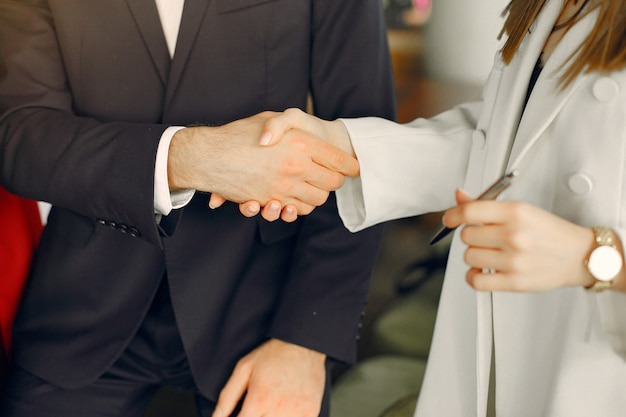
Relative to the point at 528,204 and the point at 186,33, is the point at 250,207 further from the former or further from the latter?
the point at 528,204

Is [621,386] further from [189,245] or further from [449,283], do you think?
[189,245]

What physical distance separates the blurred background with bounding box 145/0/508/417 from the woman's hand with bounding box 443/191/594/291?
2.61 ft

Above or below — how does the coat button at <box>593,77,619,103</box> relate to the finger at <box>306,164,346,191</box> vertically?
above

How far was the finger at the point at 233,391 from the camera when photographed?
111 cm

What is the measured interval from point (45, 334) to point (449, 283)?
0.75 m

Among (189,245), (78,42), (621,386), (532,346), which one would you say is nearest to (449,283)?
(532,346)

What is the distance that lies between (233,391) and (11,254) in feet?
1.64

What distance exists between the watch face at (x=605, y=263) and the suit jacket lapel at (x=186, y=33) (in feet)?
2.25

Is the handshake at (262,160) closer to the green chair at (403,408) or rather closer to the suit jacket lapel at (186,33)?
the suit jacket lapel at (186,33)

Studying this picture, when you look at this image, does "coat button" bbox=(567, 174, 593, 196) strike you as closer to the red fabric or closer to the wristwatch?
the wristwatch

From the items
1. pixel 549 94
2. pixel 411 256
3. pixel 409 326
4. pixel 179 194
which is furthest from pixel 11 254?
pixel 411 256

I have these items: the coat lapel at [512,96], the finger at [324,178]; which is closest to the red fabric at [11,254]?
the finger at [324,178]

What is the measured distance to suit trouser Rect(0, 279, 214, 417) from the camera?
3.77 feet

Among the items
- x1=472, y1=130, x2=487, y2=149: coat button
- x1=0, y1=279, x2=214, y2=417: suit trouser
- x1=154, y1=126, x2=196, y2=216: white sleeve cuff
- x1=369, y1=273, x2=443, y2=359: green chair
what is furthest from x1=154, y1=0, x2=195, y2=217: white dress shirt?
x1=369, y1=273, x2=443, y2=359: green chair
